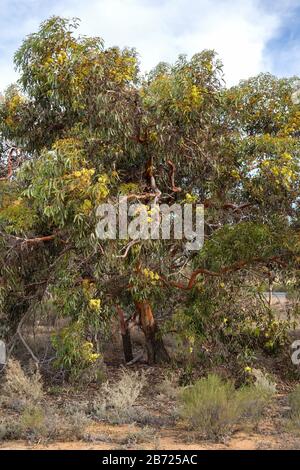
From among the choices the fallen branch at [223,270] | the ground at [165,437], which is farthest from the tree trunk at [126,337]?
the ground at [165,437]

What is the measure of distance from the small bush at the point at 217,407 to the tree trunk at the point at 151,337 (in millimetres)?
3508

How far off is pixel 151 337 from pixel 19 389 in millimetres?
3244

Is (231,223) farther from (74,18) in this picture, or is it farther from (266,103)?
(74,18)

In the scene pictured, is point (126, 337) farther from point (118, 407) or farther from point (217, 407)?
point (217, 407)

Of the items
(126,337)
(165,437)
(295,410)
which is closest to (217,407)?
(165,437)

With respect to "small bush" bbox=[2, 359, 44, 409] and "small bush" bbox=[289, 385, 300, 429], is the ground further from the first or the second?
"small bush" bbox=[2, 359, 44, 409]

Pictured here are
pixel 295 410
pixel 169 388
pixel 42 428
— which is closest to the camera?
pixel 42 428

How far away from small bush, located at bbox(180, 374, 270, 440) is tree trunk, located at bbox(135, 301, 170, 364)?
138 inches

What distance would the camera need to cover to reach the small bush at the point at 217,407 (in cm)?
673

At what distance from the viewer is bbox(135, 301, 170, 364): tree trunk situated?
1105cm

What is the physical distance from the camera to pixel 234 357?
29.6 ft

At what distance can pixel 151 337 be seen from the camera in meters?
11.3

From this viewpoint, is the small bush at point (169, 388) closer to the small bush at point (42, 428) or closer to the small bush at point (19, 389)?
the small bush at point (19, 389)

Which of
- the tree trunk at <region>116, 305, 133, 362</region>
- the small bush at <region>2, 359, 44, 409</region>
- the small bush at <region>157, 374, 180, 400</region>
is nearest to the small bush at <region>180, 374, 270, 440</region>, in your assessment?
the small bush at <region>157, 374, 180, 400</region>
